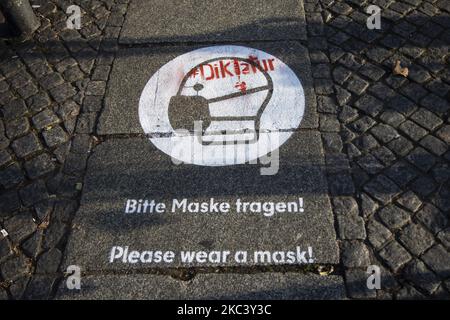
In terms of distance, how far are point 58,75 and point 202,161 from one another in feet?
7.17

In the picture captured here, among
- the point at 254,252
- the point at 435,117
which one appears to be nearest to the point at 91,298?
the point at 254,252

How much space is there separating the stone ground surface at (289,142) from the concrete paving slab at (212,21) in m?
0.03

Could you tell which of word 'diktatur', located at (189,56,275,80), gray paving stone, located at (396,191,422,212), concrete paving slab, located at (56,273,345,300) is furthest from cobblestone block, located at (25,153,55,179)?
gray paving stone, located at (396,191,422,212)

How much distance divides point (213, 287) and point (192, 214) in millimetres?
688

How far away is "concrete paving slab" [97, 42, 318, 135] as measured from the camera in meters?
4.39

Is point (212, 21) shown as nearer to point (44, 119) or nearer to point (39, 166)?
point (44, 119)

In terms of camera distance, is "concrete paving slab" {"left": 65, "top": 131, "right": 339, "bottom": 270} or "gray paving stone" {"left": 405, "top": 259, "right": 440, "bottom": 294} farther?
"concrete paving slab" {"left": 65, "top": 131, "right": 339, "bottom": 270}

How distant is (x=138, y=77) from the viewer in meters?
4.81

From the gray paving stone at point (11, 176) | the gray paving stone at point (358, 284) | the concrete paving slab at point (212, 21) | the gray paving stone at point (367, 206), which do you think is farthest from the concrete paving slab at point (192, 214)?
the concrete paving slab at point (212, 21)

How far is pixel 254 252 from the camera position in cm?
350

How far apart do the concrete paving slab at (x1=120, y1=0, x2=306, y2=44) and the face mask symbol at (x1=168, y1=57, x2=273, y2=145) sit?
0.59 m

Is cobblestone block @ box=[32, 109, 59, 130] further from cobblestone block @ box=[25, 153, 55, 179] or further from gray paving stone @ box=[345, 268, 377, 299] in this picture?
gray paving stone @ box=[345, 268, 377, 299]
